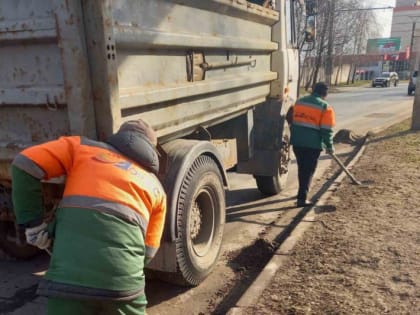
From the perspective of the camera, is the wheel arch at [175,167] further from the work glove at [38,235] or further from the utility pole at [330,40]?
the utility pole at [330,40]

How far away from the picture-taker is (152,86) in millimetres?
2895

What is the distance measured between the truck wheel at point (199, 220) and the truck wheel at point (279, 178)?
2.21 metres

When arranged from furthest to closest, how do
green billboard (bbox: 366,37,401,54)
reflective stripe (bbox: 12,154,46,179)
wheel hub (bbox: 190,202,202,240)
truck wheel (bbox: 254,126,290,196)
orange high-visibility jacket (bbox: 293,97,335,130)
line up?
green billboard (bbox: 366,37,401,54), truck wheel (bbox: 254,126,290,196), orange high-visibility jacket (bbox: 293,97,335,130), wheel hub (bbox: 190,202,202,240), reflective stripe (bbox: 12,154,46,179)

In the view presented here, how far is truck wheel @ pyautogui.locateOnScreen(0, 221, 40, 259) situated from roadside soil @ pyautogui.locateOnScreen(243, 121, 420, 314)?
2.21 metres

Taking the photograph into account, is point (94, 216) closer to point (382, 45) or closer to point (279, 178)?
point (279, 178)

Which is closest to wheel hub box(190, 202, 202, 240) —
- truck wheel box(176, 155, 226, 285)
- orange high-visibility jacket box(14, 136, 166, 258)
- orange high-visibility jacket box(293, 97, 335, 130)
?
truck wheel box(176, 155, 226, 285)

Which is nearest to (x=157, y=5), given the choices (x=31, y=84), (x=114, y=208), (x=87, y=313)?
(x=31, y=84)

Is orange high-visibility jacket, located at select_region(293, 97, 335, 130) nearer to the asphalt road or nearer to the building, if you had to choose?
the asphalt road

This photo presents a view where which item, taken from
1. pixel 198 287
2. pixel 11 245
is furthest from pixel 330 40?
pixel 11 245

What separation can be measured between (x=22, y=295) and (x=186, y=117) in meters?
1.97

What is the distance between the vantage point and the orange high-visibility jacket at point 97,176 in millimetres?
1867

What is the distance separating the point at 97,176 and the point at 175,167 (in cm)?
119

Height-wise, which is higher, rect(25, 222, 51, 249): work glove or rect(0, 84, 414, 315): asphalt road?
rect(25, 222, 51, 249): work glove

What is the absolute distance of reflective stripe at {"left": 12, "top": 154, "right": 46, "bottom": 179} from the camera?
198 centimetres
